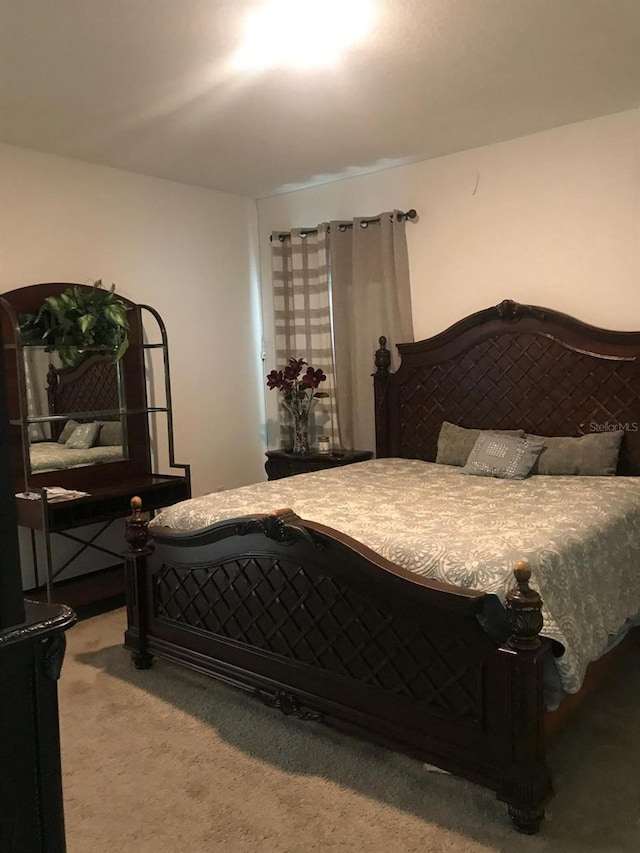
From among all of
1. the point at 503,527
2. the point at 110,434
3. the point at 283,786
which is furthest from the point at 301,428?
the point at 283,786

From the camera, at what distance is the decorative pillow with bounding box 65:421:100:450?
12.6 ft

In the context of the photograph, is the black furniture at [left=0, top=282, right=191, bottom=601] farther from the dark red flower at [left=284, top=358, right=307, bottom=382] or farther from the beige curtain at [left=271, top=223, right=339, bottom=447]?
the beige curtain at [left=271, top=223, right=339, bottom=447]

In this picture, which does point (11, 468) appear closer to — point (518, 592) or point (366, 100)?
point (518, 592)

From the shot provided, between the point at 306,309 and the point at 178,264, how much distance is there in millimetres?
933

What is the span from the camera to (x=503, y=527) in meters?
2.41

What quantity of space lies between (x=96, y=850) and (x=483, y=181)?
3.80 metres

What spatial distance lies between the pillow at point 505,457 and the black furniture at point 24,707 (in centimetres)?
276

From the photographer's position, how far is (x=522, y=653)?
1.88 metres

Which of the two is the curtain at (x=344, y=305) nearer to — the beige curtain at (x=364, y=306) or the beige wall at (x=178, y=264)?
the beige curtain at (x=364, y=306)

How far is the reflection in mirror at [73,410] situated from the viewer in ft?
12.0

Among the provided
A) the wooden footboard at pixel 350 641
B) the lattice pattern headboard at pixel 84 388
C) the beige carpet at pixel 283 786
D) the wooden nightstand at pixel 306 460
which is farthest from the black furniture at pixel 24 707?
the wooden nightstand at pixel 306 460

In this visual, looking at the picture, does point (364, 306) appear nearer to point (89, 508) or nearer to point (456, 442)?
point (456, 442)

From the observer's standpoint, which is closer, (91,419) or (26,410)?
(26,410)

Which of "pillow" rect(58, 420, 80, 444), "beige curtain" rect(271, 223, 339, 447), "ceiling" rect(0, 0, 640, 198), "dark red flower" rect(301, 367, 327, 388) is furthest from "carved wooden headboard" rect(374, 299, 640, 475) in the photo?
"pillow" rect(58, 420, 80, 444)
